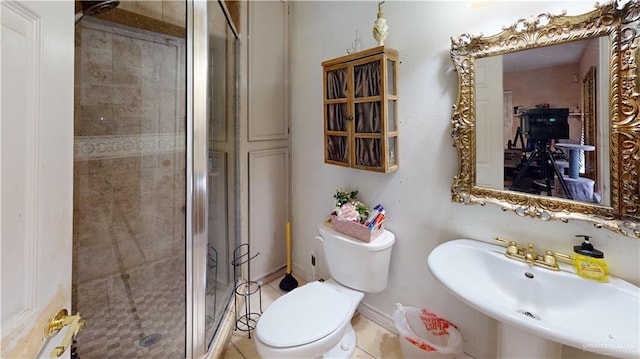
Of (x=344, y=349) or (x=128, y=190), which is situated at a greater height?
(x=128, y=190)

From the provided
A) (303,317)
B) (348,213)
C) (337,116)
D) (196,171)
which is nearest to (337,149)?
(337,116)

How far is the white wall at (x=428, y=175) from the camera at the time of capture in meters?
1.20

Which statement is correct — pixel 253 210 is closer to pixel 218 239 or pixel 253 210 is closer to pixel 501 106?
pixel 218 239

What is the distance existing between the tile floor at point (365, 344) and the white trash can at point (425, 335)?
0.12 meters

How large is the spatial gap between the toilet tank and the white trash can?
0.66ft

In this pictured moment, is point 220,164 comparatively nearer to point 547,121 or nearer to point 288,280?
point 288,280

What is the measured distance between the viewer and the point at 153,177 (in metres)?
1.82

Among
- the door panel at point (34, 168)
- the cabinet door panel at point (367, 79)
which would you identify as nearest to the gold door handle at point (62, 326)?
the door panel at point (34, 168)

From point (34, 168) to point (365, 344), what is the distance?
1703mm

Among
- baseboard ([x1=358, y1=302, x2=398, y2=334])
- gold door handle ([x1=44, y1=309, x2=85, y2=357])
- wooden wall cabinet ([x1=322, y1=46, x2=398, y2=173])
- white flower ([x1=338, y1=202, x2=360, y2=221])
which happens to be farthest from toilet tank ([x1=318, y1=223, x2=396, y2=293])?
gold door handle ([x1=44, y1=309, x2=85, y2=357])

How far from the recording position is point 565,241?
1.15m

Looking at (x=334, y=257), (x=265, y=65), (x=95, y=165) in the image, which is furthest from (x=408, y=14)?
(x=95, y=165)

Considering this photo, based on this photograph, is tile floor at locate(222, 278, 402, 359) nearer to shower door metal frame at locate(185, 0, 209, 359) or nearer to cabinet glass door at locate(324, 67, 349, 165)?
shower door metal frame at locate(185, 0, 209, 359)

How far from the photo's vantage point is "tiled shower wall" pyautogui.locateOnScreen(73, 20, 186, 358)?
1.51 metres
